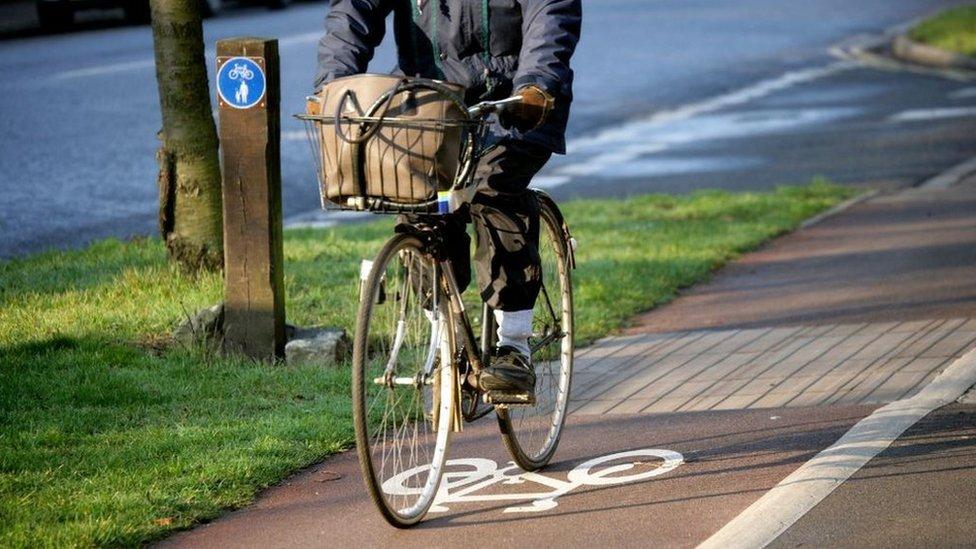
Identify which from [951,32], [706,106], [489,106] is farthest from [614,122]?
[489,106]

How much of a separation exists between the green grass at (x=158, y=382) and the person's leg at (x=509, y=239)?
85 cm

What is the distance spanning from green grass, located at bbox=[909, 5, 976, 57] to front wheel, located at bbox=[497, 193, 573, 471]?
15.8m

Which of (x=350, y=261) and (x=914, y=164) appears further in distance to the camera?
(x=914, y=164)

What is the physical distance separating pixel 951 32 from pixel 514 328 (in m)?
18.6

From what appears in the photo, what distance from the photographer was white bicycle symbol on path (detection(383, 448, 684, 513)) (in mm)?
4840

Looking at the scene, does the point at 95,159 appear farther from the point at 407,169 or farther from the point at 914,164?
the point at 407,169

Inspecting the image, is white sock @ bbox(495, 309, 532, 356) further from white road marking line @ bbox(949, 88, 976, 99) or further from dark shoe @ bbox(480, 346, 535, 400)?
white road marking line @ bbox(949, 88, 976, 99)

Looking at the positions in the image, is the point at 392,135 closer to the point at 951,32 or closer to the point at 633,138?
the point at 633,138

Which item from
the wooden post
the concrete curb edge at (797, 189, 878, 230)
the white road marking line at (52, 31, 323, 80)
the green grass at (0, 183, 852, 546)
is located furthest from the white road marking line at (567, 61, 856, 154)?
the wooden post

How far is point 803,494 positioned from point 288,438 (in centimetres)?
176

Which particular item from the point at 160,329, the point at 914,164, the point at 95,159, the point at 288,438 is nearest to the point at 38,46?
the point at 95,159

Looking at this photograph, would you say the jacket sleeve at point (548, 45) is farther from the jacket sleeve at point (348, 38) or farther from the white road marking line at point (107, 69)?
the white road marking line at point (107, 69)

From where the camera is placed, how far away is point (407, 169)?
14.0 ft

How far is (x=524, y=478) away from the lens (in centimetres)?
512
